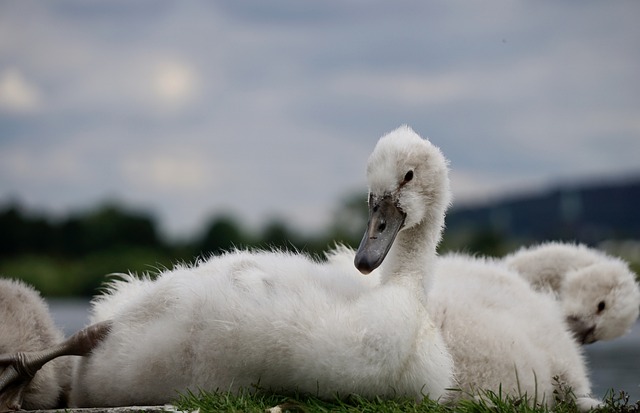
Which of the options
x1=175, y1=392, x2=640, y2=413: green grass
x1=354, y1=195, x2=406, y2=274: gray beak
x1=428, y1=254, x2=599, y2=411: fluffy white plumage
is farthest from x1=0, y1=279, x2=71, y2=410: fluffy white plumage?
x1=428, y1=254, x2=599, y2=411: fluffy white plumage

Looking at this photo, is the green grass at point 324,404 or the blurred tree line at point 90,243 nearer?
the green grass at point 324,404

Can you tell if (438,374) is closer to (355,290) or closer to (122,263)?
(355,290)

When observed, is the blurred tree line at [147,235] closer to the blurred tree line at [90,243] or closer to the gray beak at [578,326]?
the blurred tree line at [90,243]

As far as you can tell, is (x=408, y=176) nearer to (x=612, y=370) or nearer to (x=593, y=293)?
(x=593, y=293)

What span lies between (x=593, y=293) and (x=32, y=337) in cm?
459

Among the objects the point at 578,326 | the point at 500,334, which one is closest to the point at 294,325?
the point at 500,334

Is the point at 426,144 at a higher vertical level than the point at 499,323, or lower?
higher

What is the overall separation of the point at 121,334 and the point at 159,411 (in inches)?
30.8

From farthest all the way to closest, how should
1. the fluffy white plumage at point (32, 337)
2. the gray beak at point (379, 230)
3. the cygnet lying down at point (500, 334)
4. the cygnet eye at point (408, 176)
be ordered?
the cygnet lying down at point (500, 334) → the fluffy white plumage at point (32, 337) → the cygnet eye at point (408, 176) → the gray beak at point (379, 230)

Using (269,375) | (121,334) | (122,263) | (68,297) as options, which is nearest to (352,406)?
(269,375)

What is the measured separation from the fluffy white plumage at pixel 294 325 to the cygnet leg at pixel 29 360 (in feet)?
0.32

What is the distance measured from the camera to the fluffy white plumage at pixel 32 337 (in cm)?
696

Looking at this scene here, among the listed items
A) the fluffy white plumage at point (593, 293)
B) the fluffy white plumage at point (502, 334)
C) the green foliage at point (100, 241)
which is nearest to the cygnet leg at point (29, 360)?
the fluffy white plumage at point (502, 334)

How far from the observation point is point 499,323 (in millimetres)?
7602
